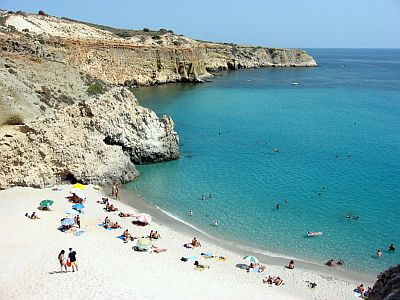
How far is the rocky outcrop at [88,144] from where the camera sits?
2948 centimetres

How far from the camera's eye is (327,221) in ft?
93.1

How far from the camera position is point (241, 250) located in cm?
2480

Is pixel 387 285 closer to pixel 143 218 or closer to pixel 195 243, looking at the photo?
pixel 195 243

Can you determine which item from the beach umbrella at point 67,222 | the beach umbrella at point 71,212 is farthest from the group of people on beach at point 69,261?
the beach umbrella at point 71,212

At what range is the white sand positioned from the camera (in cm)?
1845

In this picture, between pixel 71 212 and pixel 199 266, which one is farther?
pixel 71 212

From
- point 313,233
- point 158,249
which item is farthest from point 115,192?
point 313,233

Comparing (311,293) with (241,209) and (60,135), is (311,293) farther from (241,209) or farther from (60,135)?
(60,135)

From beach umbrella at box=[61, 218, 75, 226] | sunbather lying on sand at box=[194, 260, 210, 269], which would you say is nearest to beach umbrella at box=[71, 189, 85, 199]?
beach umbrella at box=[61, 218, 75, 226]

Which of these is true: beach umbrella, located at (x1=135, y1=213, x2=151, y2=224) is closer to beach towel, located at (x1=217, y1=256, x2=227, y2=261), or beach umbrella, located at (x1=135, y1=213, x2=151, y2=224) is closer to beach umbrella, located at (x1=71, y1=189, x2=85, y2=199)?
beach umbrella, located at (x1=71, y1=189, x2=85, y2=199)

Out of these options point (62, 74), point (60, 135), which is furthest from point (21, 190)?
point (62, 74)

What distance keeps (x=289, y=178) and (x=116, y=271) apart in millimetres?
19418

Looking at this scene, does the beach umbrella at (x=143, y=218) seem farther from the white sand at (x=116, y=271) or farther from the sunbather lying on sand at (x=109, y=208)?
the sunbather lying on sand at (x=109, y=208)

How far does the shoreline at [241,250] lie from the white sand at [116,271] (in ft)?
1.90
